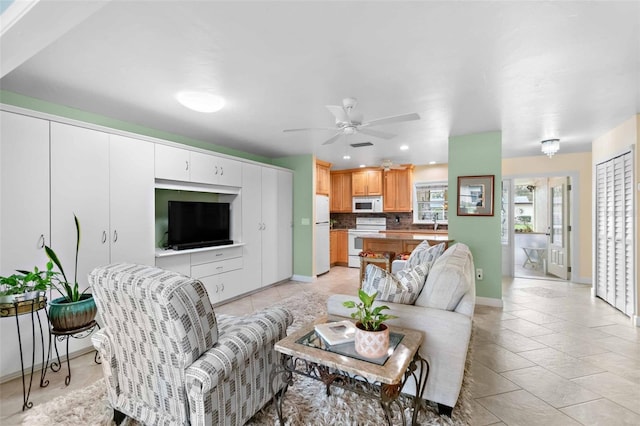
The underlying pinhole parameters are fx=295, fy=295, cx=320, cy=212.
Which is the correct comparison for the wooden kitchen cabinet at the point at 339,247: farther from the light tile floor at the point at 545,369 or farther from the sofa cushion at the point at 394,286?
the sofa cushion at the point at 394,286

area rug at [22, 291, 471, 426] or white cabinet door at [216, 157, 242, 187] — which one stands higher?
white cabinet door at [216, 157, 242, 187]

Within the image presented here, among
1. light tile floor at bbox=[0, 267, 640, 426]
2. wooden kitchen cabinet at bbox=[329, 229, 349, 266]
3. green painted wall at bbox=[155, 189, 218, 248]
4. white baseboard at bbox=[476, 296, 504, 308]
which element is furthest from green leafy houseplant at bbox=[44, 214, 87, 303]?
wooden kitchen cabinet at bbox=[329, 229, 349, 266]

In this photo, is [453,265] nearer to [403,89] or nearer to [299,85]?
[403,89]

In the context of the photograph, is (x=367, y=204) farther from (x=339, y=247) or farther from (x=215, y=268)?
(x=215, y=268)

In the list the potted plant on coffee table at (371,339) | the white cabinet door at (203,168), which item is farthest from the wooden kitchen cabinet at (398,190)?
the potted plant on coffee table at (371,339)

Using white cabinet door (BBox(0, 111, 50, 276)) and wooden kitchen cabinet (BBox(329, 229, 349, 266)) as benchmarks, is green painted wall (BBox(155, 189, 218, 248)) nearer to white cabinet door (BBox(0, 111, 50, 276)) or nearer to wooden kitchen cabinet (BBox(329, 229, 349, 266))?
white cabinet door (BBox(0, 111, 50, 276))

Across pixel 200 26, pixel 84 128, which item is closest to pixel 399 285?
pixel 200 26

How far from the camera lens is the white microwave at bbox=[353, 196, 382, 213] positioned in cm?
704

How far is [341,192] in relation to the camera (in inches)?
295

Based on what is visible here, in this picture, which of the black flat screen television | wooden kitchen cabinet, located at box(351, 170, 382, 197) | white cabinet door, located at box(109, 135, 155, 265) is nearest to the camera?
white cabinet door, located at box(109, 135, 155, 265)

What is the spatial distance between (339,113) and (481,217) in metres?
2.68

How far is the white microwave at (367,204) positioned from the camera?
23.1ft

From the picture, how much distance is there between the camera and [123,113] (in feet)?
10.5

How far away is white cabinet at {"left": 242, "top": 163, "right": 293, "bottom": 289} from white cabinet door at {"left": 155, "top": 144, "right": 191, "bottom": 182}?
0.98 metres
